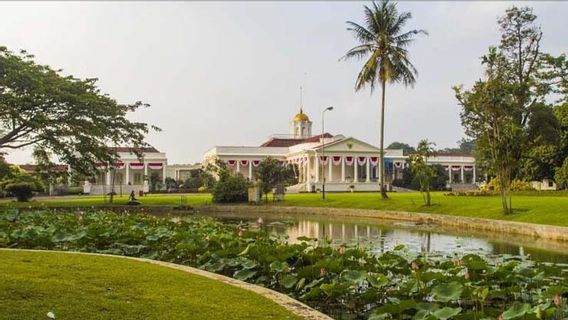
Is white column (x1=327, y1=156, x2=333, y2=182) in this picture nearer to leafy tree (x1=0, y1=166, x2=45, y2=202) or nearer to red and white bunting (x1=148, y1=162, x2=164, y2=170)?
red and white bunting (x1=148, y1=162, x2=164, y2=170)

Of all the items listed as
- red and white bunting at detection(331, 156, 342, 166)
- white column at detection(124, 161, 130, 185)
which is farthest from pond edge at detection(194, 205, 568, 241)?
white column at detection(124, 161, 130, 185)

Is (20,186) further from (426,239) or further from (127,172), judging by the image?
(426,239)

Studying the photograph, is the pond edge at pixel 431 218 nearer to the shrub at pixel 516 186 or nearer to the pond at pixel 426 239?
the pond at pixel 426 239

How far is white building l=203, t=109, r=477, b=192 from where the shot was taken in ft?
215

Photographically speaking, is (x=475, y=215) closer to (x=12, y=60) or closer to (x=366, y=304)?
(x=366, y=304)

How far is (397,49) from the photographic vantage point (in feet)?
113

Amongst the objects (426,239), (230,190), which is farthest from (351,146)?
(426,239)

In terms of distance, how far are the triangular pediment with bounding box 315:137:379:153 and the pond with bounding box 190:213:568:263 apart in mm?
39086

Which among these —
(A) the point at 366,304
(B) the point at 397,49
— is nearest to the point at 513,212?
(B) the point at 397,49

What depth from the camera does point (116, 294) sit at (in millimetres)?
6398

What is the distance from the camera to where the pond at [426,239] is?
601 inches

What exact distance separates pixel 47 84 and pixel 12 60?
2079 mm

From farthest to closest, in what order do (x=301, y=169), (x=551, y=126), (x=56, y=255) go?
(x=301, y=169)
(x=551, y=126)
(x=56, y=255)

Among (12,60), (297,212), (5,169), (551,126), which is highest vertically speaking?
(12,60)
